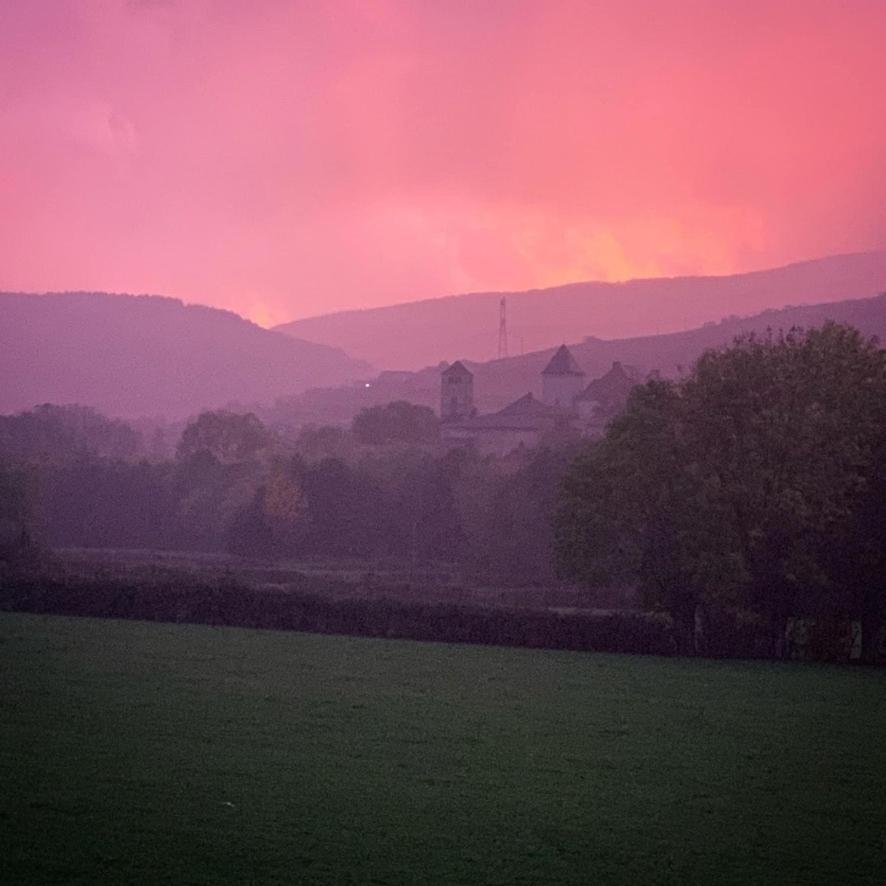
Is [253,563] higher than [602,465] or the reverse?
the reverse

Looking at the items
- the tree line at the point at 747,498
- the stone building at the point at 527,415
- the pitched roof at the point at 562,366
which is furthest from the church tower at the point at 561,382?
the tree line at the point at 747,498

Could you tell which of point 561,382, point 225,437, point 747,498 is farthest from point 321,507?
point 561,382

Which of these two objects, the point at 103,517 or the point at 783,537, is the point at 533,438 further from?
the point at 783,537

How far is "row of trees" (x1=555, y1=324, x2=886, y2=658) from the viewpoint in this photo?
45125 mm

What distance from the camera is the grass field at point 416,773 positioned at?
53.4 feet

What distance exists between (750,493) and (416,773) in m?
26.7

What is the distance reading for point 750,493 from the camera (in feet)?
150

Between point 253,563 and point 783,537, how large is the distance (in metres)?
45.1

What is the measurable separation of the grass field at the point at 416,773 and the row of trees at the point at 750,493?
29.4ft

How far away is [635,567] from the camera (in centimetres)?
4719

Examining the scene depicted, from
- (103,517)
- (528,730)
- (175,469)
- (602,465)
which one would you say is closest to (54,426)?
(175,469)

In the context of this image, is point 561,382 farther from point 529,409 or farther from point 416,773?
point 416,773

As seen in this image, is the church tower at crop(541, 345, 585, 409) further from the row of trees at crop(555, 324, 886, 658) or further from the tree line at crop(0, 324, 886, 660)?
the row of trees at crop(555, 324, 886, 658)

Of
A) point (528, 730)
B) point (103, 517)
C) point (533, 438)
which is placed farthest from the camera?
point (533, 438)
